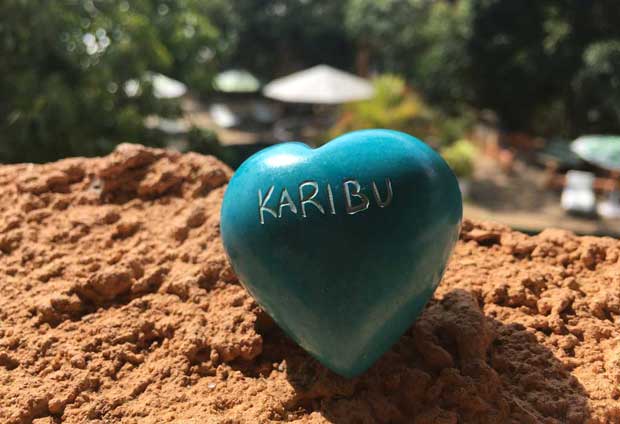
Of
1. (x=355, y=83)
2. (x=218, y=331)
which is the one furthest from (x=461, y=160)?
(x=218, y=331)

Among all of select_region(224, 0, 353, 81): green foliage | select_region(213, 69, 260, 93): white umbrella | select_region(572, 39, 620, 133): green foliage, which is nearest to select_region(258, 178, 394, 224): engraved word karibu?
select_region(572, 39, 620, 133): green foliage

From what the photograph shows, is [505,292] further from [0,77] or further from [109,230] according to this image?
[0,77]

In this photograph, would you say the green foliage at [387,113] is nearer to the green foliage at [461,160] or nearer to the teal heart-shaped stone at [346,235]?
the green foliage at [461,160]

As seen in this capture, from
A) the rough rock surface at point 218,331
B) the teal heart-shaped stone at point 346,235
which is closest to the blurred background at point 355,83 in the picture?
the rough rock surface at point 218,331

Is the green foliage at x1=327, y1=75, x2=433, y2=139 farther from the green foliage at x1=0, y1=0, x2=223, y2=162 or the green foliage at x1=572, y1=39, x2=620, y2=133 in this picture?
the green foliage at x1=0, y1=0, x2=223, y2=162

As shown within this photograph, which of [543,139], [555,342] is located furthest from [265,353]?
[543,139]
